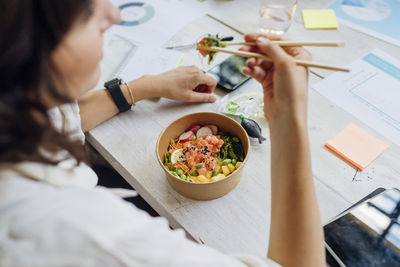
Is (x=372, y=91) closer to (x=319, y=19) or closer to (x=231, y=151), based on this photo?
(x=319, y=19)

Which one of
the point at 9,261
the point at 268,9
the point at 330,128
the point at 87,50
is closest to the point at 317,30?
the point at 268,9

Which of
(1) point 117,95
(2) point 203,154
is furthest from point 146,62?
(2) point 203,154

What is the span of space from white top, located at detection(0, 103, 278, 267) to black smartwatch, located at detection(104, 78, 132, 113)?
1.67 feet

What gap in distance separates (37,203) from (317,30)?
1264 millimetres

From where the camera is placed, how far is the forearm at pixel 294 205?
65cm

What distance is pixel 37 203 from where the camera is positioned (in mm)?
471

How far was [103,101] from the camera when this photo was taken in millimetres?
1014

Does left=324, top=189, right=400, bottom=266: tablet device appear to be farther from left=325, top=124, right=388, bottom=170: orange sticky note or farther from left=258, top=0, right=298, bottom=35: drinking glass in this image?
left=258, top=0, right=298, bottom=35: drinking glass

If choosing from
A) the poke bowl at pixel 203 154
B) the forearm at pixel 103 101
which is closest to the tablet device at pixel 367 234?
the poke bowl at pixel 203 154

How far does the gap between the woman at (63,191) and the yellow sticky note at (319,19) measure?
859mm

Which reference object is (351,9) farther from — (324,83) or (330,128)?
(330,128)

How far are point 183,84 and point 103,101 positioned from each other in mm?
272

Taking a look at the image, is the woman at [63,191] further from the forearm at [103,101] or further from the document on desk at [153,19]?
the document on desk at [153,19]

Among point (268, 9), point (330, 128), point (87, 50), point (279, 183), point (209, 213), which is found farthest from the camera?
point (268, 9)
